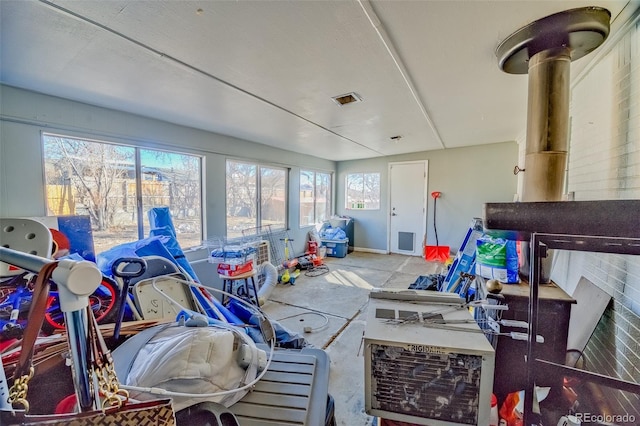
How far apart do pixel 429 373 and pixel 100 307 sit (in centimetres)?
198

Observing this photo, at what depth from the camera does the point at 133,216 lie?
3016mm

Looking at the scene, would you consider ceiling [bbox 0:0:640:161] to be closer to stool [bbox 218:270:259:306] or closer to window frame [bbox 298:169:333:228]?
stool [bbox 218:270:259:306]

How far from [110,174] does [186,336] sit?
8.50ft

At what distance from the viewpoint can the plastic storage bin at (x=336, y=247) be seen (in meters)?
6.05

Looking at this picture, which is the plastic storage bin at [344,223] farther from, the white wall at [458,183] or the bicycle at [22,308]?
the bicycle at [22,308]

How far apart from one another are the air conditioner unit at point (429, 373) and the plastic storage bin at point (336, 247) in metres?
4.85

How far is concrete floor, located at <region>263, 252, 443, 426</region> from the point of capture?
1.98m

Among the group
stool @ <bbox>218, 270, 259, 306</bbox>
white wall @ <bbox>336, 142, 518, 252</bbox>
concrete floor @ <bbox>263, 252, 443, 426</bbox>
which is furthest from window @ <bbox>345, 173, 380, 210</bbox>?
stool @ <bbox>218, 270, 259, 306</bbox>

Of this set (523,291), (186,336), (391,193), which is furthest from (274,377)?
(391,193)

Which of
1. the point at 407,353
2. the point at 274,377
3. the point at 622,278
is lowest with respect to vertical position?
the point at 274,377

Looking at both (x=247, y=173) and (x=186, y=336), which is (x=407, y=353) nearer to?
(x=186, y=336)

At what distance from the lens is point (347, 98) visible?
2527 millimetres

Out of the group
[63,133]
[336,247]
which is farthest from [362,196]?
[63,133]

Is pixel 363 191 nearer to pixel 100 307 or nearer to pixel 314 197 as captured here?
pixel 314 197
